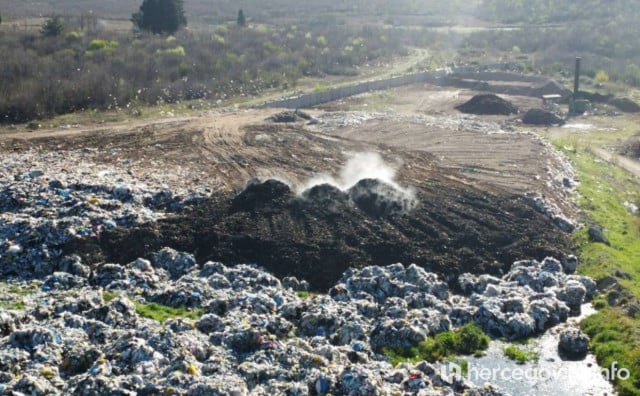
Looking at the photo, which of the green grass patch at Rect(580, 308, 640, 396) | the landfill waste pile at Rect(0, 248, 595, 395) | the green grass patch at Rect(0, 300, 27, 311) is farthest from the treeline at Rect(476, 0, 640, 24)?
the green grass patch at Rect(0, 300, 27, 311)

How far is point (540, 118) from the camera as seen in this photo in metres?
39.9

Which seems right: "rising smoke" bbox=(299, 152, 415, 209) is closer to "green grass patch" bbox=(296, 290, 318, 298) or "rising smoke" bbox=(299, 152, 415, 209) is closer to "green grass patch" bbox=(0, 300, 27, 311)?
"green grass patch" bbox=(296, 290, 318, 298)

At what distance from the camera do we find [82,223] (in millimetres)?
21344

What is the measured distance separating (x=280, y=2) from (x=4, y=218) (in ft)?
285

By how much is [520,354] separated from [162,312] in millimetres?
8080

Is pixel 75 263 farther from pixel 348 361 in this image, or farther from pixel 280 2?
pixel 280 2

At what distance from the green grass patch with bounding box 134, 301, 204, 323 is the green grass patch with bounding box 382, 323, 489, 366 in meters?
4.40

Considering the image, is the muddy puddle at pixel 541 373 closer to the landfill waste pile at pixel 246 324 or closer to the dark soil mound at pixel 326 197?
the landfill waste pile at pixel 246 324

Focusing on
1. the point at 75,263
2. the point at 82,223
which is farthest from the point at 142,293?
the point at 82,223

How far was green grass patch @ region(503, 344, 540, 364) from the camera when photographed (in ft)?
55.3

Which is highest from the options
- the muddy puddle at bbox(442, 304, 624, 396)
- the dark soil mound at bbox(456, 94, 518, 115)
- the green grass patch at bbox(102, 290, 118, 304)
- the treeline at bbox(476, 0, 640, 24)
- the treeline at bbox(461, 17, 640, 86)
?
the treeline at bbox(476, 0, 640, 24)

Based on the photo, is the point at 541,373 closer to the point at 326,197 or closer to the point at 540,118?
the point at 326,197

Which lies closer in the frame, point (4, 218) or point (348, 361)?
point (348, 361)

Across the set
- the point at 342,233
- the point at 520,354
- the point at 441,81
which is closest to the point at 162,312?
the point at 342,233
